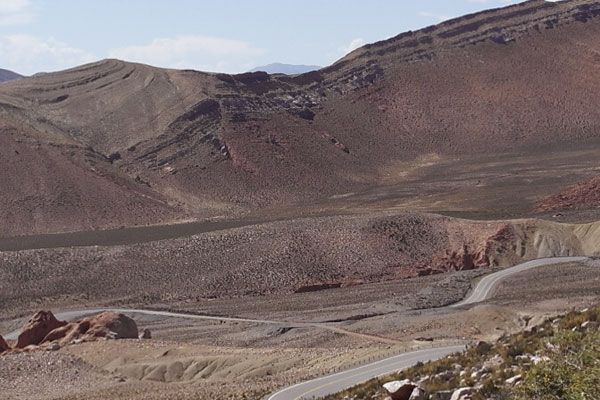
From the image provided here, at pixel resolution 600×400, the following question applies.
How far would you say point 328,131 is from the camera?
133125mm

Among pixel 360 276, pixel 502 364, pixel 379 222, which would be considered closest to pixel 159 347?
pixel 502 364

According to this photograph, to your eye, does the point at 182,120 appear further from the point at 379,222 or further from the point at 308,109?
the point at 379,222

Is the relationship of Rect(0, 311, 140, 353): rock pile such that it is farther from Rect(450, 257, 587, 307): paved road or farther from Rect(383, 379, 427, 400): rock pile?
Rect(383, 379, 427, 400): rock pile

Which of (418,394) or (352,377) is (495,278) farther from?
(418,394)

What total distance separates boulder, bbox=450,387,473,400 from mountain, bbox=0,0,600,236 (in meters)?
73.4

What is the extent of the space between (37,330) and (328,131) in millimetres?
87007

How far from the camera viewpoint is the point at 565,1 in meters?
164

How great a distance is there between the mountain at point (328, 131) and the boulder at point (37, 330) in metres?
49.5

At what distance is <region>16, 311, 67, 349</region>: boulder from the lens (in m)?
49.2

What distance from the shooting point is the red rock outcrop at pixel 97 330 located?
46.2 metres

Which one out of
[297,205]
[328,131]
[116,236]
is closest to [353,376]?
[116,236]

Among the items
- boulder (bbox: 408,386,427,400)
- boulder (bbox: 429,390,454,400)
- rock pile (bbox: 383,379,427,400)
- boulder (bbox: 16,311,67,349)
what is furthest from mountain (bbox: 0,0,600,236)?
boulder (bbox: 408,386,427,400)

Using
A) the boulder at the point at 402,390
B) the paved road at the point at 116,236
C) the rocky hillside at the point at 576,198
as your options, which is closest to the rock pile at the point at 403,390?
the boulder at the point at 402,390

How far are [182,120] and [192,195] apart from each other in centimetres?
1682
